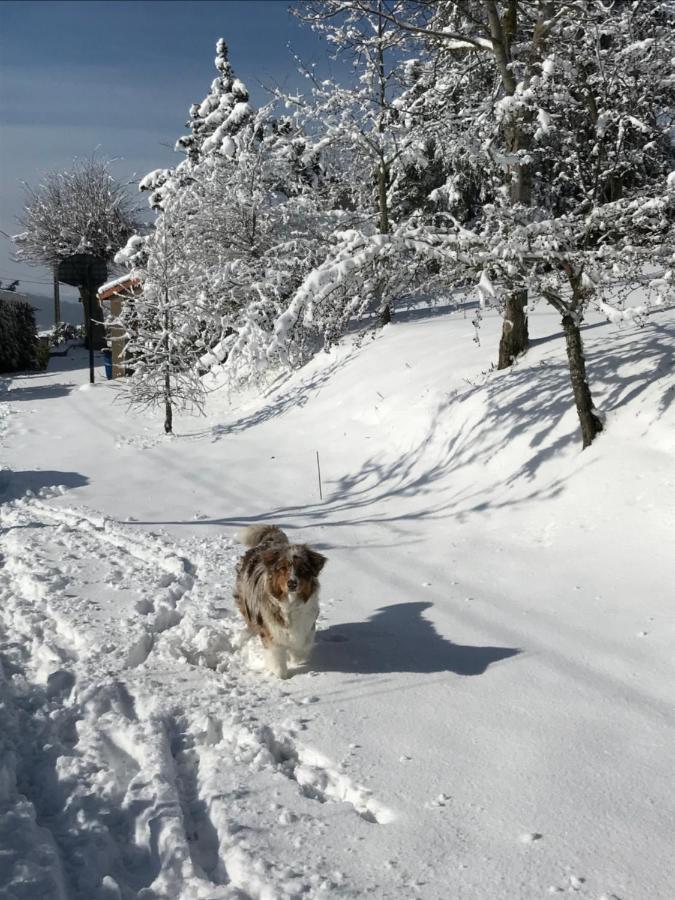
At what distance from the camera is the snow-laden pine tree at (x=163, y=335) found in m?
18.3

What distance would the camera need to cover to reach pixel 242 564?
5574 millimetres

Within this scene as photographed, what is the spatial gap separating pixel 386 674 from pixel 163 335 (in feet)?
48.6

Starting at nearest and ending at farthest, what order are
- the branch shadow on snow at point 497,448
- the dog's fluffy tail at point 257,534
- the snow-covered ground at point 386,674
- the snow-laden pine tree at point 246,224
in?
1. the snow-covered ground at point 386,674
2. the dog's fluffy tail at point 257,534
3. the branch shadow on snow at point 497,448
4. the snow-laden pine tree at point 246,224

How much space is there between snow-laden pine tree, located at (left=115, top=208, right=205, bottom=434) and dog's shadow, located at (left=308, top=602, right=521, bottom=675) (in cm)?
1249

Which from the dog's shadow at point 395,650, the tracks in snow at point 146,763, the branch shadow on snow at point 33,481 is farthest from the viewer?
the branch shadow on snow at point 33,481

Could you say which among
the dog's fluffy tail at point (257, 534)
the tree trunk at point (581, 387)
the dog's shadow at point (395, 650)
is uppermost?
the tree trunk at point (581, 387)

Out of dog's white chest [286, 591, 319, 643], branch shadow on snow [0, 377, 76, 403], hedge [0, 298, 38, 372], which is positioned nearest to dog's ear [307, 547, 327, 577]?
dog's white chest [286, 591, 319, 643]

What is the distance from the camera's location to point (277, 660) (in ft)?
15.7

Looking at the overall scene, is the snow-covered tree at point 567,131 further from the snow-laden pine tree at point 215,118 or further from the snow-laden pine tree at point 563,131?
the snow-laden pine tree at point 215,118

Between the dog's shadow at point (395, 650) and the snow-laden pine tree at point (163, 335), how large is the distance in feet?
41.0

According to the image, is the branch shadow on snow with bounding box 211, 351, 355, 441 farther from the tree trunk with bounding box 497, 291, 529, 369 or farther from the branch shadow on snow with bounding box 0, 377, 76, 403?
the branch shadow on snow with bounding box 0, 377, 76, 403

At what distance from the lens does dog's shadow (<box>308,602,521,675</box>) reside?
5.00 metres

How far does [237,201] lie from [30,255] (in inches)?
1397

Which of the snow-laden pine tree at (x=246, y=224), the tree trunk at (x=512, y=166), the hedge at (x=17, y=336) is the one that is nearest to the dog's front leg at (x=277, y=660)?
the tree trunk at (x=512, y=166)
